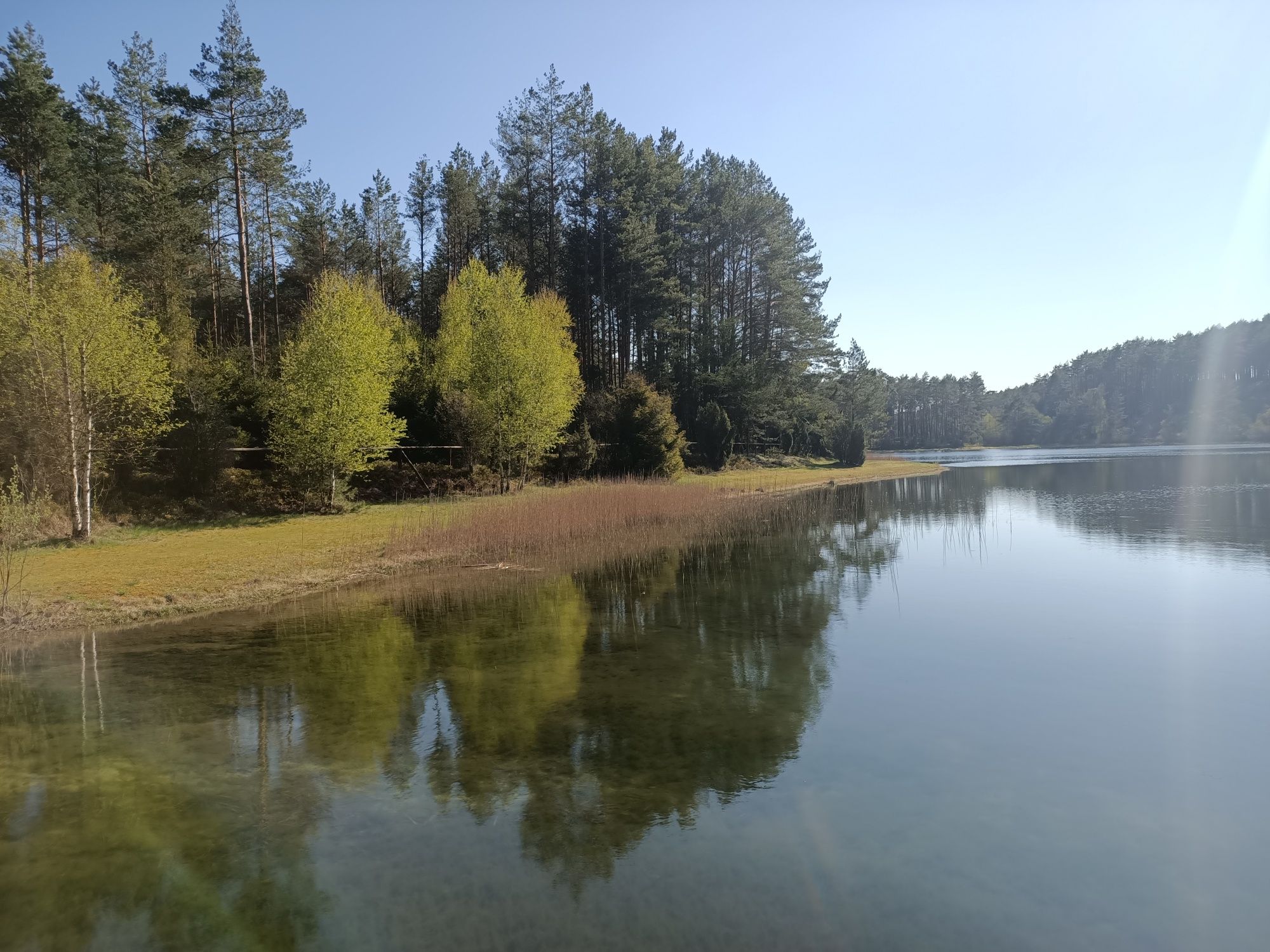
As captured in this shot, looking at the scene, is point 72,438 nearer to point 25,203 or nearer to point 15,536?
point 15,536

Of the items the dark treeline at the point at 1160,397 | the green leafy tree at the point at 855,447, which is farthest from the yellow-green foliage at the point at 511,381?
the dark treeline at the point at 1160,397

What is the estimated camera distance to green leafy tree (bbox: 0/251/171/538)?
1958 cm

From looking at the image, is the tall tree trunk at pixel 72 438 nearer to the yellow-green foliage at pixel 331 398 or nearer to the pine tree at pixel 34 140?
the yellow-green foliage at pixel 331 398

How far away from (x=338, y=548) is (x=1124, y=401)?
161 m

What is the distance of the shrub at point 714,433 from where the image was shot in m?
48.4

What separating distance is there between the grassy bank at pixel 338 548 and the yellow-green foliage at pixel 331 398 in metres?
2.35

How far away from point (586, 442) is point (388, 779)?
3205cm

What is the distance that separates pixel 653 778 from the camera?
6.91m

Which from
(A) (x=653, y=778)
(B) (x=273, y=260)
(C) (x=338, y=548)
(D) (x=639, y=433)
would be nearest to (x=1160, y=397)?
(D) (x=639, y=433)

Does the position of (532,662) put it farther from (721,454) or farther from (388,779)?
(721,454)

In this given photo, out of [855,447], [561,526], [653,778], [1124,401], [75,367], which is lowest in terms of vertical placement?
[653,778]

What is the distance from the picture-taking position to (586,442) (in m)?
38.8

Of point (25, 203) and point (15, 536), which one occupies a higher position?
point (25, 203)

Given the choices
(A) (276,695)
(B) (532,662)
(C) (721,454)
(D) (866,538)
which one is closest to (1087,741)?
(B) (532,662)
